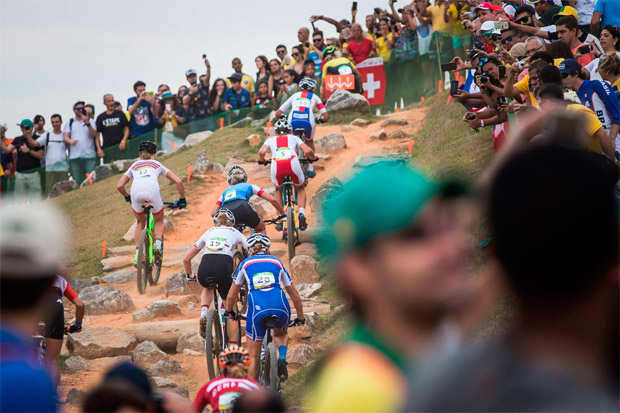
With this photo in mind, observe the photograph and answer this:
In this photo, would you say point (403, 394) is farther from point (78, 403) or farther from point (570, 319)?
point (78, 403)

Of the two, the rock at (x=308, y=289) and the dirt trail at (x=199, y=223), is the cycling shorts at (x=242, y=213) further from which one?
the dirt trail at (x=199, y=223)

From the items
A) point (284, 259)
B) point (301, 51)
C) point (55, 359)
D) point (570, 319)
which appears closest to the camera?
point (570, 319)

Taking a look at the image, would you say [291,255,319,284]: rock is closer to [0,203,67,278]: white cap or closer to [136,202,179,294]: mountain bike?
[136,202,179,294]: mountain bike

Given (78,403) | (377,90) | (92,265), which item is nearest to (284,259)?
(92,265)

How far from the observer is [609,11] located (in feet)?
40.2

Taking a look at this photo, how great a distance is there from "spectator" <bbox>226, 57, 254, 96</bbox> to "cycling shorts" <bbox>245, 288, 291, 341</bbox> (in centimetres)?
1481

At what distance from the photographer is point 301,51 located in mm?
23359

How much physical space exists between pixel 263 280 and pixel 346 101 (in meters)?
15.1

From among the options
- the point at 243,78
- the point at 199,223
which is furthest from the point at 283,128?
the point at 243,78

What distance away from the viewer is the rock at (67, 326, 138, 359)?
1273 centimetres

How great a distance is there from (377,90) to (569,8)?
1269 centimetres

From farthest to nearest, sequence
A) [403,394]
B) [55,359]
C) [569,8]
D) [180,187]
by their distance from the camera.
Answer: [180,187]
[569,8]
[55,359]
[403,394]

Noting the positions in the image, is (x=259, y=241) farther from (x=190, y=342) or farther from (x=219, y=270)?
(x=190, y=342)

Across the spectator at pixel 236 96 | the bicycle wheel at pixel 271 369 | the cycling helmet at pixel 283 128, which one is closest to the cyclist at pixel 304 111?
the cycling helmet at pixel 283 128
